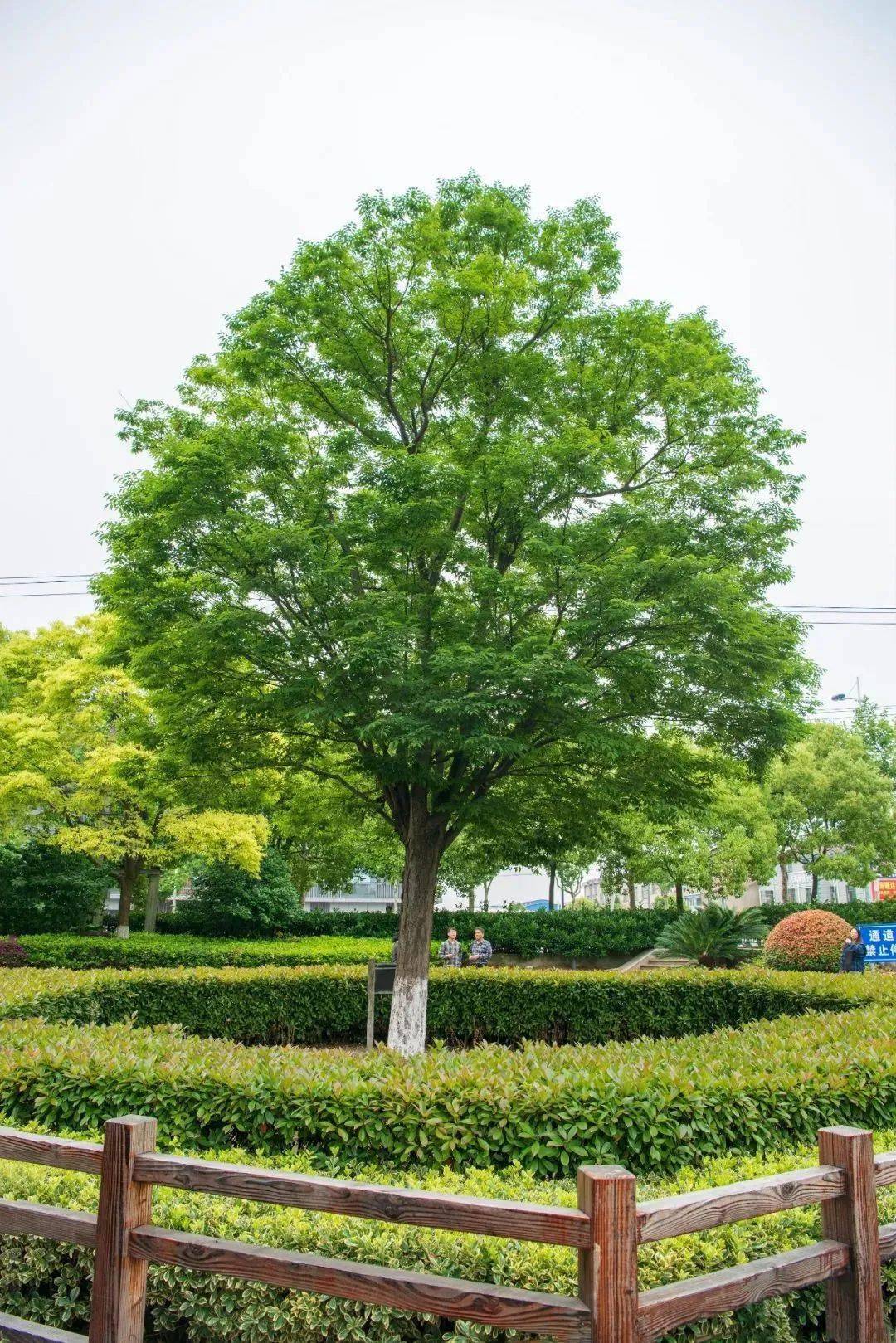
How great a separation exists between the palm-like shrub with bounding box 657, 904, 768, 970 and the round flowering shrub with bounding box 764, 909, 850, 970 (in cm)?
287

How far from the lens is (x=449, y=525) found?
38.1ft

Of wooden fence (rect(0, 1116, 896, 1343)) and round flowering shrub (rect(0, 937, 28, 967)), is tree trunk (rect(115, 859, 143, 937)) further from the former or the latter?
wooden fence (rect(0, 1116, 896, 1343))

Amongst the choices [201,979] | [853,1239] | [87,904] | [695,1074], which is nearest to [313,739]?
[201,979]

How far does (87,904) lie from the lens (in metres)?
27.5

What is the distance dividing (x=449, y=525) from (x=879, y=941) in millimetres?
13055

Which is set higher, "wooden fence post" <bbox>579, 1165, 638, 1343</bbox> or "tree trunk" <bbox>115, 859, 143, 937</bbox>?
"wooden fence post" <bbox>579, 1165, 638, 1343</bbox>

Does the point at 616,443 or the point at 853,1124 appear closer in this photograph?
the point at 853,1124

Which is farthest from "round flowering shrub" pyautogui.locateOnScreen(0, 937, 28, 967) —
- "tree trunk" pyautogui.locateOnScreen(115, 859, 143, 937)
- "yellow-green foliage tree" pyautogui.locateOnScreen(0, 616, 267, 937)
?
"tree trunk" pyautogui.locateOnScreen(115, 859, 143, 937)

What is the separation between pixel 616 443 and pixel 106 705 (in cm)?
1517

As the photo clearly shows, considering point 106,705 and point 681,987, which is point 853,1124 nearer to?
point 681,987

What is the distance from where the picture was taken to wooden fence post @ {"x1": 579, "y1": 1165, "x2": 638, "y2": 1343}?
256cm

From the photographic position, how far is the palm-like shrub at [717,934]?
75.2 ft

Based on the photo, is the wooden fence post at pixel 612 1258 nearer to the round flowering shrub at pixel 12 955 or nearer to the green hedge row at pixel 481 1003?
the green hedge row at pixel 481 1003

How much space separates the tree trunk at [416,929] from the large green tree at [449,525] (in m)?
0.04
